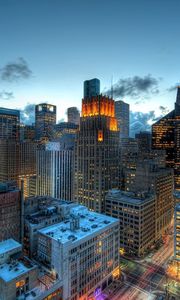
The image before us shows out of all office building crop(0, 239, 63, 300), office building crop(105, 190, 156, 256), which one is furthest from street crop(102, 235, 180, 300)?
office building crop(0, 239, 63, 300)

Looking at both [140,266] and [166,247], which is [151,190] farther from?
[140,266]

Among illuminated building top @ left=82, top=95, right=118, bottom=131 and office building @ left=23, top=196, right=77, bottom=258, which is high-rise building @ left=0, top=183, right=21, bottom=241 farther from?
illuminated building top @ left=82, top=95, right=118, bottom=131

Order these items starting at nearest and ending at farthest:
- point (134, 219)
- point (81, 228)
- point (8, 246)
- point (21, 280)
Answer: point (21, 280)
point (8, 246)
point (81, 228)
point (134, 219)

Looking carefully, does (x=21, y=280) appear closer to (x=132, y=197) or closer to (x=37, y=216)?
(x=37, y=216)

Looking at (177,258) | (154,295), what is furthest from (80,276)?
(177,258)

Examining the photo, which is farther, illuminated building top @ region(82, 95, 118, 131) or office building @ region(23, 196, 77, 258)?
illuminated building top @ region(82, 95, 118, 131)

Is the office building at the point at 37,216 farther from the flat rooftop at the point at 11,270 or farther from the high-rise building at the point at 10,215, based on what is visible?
the flat rooftop at the point at 11,270

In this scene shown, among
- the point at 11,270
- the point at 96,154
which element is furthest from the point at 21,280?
the point at 96,154
